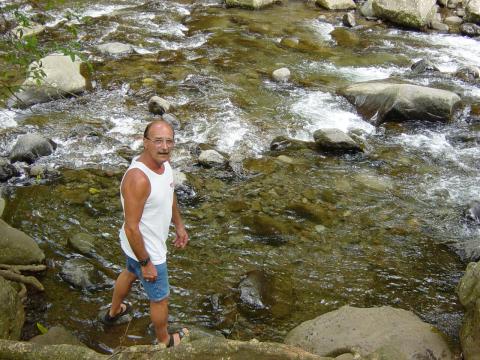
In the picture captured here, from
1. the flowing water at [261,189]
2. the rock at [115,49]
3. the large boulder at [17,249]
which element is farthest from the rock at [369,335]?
the rock at [115,49]

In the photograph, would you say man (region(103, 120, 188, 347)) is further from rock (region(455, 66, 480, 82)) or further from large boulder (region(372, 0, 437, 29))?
large boulder (region(372, 0, 437, 29))

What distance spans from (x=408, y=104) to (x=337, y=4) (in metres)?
9.42

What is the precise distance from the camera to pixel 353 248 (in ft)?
22.0

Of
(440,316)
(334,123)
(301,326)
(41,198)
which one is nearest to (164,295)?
(301,326)

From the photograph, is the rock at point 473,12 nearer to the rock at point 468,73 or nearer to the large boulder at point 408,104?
the rock at point 468,73

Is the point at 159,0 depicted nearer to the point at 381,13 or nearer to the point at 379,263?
the point at 381,13

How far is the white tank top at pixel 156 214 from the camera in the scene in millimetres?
4047

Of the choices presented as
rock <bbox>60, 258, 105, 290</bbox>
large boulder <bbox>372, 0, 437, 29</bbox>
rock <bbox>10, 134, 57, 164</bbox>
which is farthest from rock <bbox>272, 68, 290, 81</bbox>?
rock <bbox>60, 258, 105, 290</bbox>

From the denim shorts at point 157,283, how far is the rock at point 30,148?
437 cm

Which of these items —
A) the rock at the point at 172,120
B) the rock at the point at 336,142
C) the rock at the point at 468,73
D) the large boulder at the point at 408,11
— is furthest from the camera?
the large boulder at the point at 408,11

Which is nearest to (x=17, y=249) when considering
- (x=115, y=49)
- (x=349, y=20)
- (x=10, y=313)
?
(x=10, y=313)

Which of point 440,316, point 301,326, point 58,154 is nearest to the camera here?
point 301,326

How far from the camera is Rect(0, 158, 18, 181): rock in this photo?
24.9ft

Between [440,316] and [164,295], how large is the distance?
117 inches
